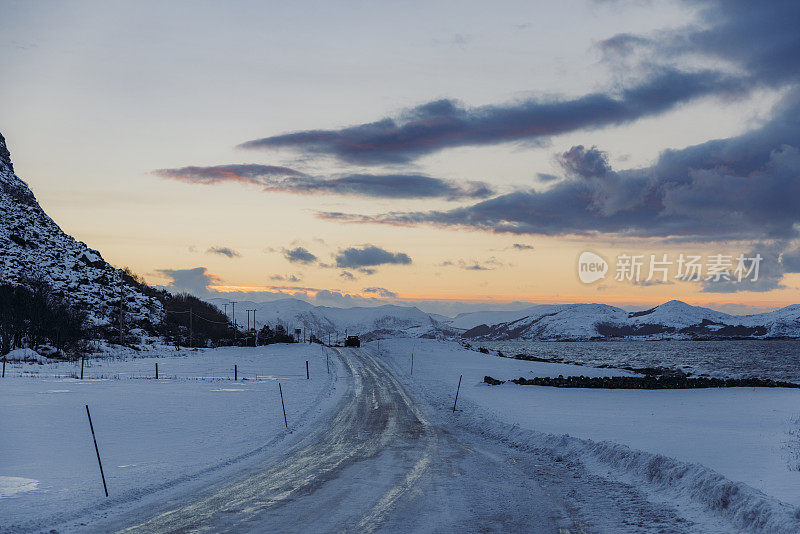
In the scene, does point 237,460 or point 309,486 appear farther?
point 237,460

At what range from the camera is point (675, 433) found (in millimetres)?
19016

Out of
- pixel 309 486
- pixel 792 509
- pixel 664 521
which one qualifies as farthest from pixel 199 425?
pixel 792 509

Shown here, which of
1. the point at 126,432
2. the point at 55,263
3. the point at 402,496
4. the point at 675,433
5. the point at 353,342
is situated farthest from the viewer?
the point at 55,263

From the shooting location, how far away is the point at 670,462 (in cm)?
1406

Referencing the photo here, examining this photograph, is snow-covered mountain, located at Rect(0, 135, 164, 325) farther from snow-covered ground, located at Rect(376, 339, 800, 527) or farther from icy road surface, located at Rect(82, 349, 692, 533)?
icy road surface, located at Rect(82, 349, 692, 533)

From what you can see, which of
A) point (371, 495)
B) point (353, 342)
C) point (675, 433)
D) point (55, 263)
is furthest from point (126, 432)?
point (55, 263)

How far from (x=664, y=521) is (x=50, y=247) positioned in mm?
139828

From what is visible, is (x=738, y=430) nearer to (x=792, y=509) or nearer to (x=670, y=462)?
(x=670, y=462)

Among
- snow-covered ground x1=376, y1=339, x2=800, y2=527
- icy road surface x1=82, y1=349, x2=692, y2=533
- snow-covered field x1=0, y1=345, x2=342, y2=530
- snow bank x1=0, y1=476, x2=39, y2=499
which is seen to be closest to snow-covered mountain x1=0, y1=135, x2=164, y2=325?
snow-covered field x1=0, y1=345, x2=342, y2=530

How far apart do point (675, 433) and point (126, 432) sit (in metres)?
19.6

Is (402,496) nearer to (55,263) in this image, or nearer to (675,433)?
(675,433)

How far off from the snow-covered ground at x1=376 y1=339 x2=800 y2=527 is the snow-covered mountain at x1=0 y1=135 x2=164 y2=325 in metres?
93.6

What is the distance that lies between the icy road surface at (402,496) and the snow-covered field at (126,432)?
5.99ft

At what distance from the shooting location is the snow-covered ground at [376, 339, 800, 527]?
11.7 meters
